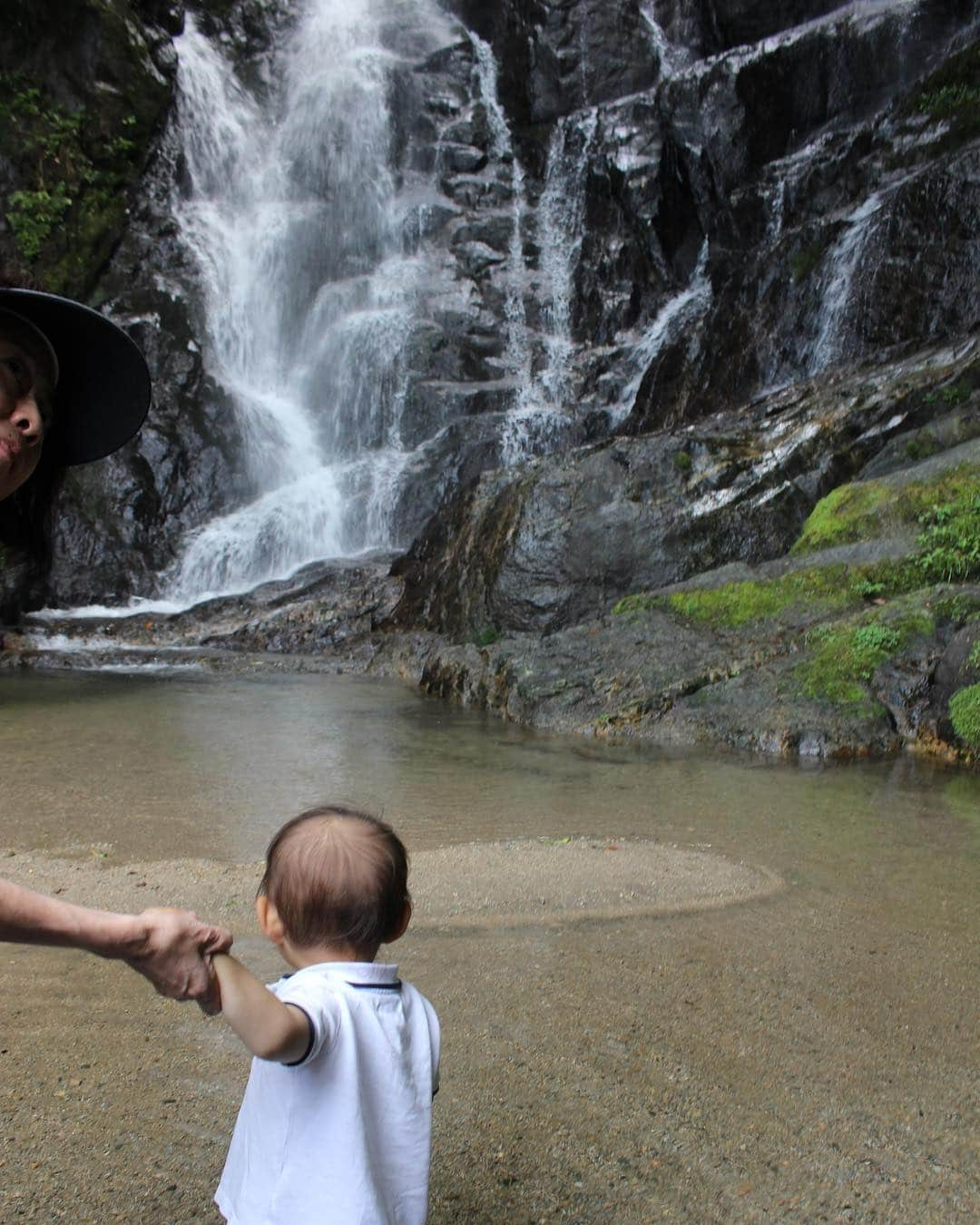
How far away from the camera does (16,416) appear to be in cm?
145

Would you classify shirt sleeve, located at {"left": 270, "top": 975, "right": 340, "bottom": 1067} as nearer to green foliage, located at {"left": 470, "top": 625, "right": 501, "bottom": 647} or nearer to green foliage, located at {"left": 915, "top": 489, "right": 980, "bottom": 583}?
green foliage, located at {"left": 915, "top": 489, "right": 980, "bottom": 583}

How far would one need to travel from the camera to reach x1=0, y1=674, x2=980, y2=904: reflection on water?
170 inches

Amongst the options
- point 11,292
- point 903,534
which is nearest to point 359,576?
point 903,534

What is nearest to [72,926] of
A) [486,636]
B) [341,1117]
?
[341,1117]

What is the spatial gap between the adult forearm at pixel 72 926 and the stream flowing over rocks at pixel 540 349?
18.3ft

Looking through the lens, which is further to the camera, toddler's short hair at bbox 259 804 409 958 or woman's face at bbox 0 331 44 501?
toddler's short hair at bbox 259 804 409 958

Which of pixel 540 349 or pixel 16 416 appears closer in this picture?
pixel 16 416

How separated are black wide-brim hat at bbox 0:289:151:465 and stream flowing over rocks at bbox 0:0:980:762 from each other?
5.57 meters

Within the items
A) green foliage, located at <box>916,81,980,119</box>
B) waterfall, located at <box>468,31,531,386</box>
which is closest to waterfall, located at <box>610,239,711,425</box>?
waterfall, located at <box>468,31,531,386</box>

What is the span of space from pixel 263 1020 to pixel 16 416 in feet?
2.99

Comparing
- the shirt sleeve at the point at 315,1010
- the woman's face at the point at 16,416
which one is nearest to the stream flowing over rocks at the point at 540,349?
the shirt sleeve at the point at 315,1010

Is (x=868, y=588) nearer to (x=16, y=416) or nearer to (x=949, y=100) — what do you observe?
(x=16, y=416)

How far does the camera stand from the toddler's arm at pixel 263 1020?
4.44 ft

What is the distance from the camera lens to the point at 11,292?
140 cm
